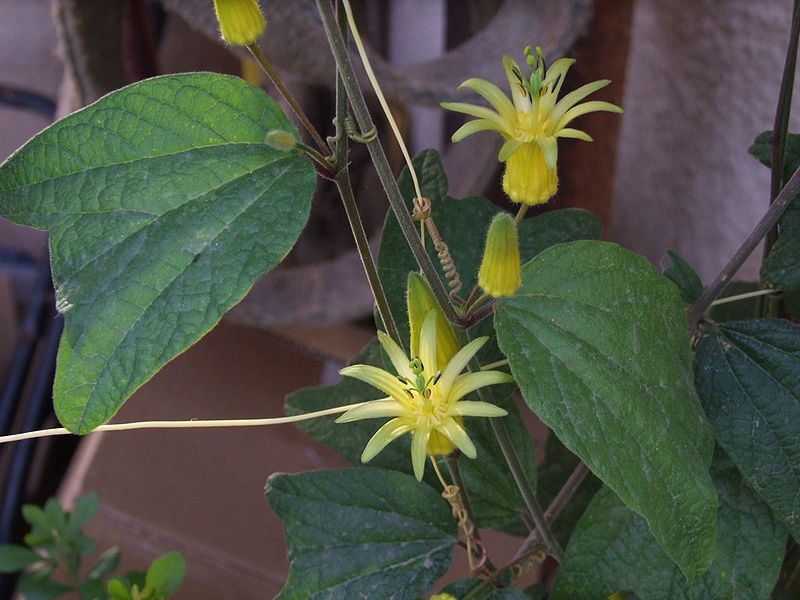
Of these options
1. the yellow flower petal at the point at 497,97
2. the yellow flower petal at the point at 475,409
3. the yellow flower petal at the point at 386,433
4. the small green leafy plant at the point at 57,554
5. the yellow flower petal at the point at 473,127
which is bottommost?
the small green leafy plant at the point at 57,554

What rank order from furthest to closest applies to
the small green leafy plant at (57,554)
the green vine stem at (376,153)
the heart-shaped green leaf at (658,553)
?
the small green leafy plant at (57,554) → the heart-shaped green leaf at (658,553) → the green vine stem at (376,153)

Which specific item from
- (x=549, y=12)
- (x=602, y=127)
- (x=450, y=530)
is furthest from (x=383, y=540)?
(x=602, y=127)

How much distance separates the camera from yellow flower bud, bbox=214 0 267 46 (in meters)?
0.30

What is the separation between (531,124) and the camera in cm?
36

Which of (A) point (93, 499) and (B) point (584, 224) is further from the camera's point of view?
(A) point (93, 499)

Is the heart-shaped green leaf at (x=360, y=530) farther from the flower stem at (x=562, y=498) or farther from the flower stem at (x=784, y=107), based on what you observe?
the flower stem at (x=784, y=107)

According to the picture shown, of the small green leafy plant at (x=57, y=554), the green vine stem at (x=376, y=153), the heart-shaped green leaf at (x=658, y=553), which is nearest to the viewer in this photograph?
the green vine stem at (x=376, y=153)

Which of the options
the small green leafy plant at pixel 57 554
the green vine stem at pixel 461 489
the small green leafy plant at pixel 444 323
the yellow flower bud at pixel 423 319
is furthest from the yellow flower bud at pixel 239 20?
the small green leafy plant at pixel 57 554

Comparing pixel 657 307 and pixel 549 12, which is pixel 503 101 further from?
pixel 549 12

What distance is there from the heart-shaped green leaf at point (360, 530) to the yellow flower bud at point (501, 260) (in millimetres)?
158

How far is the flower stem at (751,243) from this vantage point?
13.7 inches

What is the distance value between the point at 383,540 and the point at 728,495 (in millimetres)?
166

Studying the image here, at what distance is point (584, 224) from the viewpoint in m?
0.44

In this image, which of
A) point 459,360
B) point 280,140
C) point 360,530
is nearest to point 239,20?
point 280,140
